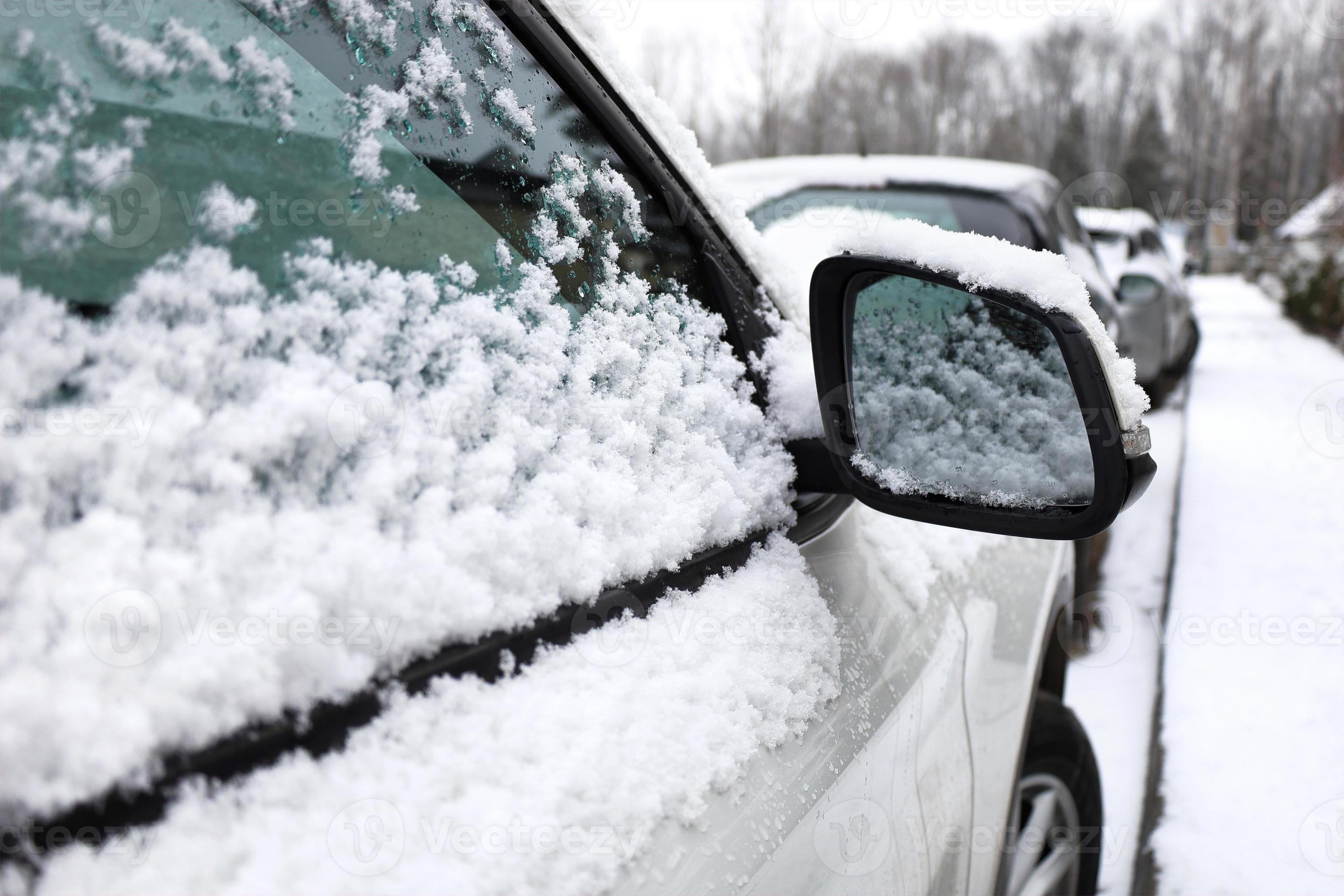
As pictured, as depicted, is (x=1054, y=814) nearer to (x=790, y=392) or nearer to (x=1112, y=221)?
(x=790, y=392)

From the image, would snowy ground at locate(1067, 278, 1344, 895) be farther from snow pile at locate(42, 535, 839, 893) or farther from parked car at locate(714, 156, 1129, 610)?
snow pile at locate(42, 535, 839, 893)

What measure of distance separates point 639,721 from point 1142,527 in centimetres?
595

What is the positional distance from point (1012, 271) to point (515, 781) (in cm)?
89

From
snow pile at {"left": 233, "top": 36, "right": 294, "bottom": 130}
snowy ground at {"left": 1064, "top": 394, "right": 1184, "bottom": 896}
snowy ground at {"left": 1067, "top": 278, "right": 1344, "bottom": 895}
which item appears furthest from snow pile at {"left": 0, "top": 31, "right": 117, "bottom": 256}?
snowy ground at {"left": 1064, "top": 394, "right": 1184, "bottom": 896}

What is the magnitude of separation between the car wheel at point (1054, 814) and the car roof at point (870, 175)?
104 inches

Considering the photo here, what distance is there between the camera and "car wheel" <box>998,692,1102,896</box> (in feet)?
6.89

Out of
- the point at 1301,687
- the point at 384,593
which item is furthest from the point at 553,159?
the point at 1301,687

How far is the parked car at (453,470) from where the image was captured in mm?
624

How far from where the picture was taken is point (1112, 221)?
32.6 feet

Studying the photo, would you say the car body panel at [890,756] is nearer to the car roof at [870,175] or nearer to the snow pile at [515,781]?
the snow pile at [515,781]

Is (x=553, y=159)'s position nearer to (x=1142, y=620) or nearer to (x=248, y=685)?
(x=248, y=685)

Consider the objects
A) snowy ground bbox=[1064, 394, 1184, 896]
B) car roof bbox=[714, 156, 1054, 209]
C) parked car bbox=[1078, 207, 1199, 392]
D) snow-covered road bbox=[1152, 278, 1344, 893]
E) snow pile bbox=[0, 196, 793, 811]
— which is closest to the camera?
snow pile bbox=[0, 196, 793, 811]

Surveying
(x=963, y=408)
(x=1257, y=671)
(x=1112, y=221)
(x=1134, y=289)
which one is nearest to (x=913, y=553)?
(x=963, y=408)

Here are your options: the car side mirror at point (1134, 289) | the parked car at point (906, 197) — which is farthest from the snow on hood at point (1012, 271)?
the car side mirror at point (1134, 289)
